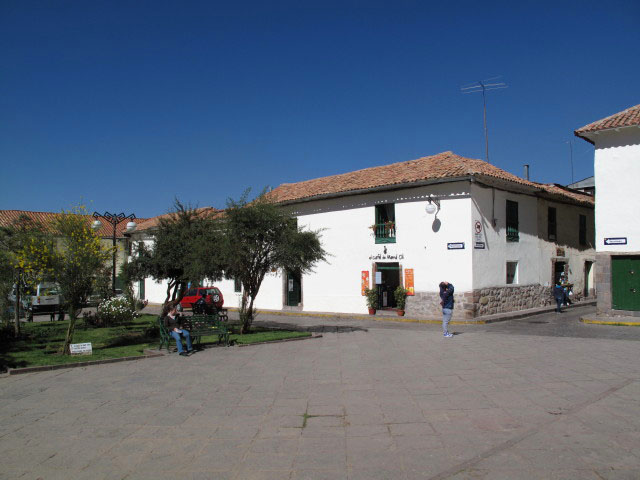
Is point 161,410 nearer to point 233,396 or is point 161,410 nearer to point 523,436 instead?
point 233,396

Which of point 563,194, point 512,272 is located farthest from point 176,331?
point 563,194

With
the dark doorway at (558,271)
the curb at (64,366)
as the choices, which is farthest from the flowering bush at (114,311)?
the dark doorway at (558,271)

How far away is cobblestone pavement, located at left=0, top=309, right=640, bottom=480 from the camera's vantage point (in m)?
4.41

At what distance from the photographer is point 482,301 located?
58.2 feet

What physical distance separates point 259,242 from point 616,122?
12.1 metres

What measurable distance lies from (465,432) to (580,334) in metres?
9.59

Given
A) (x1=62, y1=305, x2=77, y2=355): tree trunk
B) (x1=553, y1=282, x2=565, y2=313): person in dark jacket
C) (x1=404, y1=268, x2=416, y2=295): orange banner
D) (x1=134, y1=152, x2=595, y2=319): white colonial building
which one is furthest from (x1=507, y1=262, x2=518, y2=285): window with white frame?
(x1=62, y1=305, x2=77, y2=355): tree trunk

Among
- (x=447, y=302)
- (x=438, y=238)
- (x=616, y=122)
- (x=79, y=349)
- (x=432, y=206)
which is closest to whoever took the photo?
(x=79, y=349)

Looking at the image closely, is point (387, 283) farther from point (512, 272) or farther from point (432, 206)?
point (432, 206)

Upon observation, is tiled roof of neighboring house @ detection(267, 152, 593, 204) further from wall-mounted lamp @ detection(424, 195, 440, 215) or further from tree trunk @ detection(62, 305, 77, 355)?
tree trunk @ detection(62, 305, 77, 355)

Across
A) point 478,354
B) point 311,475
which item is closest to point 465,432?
point 311,475

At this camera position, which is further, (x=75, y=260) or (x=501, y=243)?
(x=501, y=243)

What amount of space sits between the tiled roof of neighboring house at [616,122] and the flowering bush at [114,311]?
16.4 m

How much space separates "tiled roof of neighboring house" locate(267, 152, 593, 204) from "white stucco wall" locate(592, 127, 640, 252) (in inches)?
134
